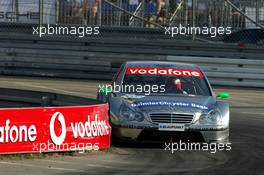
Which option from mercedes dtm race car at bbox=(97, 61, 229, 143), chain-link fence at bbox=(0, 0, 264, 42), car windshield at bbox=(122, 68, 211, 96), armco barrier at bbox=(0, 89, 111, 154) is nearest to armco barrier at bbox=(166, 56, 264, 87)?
chain-link fence at bbox=(0, 0, 264, 42)

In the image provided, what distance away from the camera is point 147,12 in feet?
71.7

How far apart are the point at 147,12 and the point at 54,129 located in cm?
1122

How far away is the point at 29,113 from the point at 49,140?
1.60ft

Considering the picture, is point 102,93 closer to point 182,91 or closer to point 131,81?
point 131,81

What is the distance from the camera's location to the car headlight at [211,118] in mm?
11836

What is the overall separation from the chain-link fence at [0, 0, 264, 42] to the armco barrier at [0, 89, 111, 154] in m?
10.0

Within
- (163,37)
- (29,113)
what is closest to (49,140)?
(29,113)

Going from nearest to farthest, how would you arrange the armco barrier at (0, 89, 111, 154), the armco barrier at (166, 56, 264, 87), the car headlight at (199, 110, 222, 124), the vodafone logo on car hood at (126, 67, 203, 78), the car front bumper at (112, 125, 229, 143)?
1. the armco barrier at (0, 89, 111, 154)
2. the car front bumper at (112, 125, 229, 143)
3. the car headlight at (199, 110, 222, 124)
4. the vodafone logo on car hood at (126, 67, 203, 78)
5. the armco barrier at (166, 56, 264, 87)

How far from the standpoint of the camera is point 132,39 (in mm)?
24141

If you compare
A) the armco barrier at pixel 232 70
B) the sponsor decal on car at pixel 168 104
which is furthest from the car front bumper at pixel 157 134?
the armco barrier at pixel 232 70

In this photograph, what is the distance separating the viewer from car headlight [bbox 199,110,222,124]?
11836mm

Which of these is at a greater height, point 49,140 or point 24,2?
point 24,2

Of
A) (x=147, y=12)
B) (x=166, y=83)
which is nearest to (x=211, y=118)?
(x=166, y=83)

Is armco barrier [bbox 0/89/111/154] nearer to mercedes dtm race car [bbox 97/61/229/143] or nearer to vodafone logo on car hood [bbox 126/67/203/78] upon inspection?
mercedes dtm race car [bbox 97/61/229/143]
